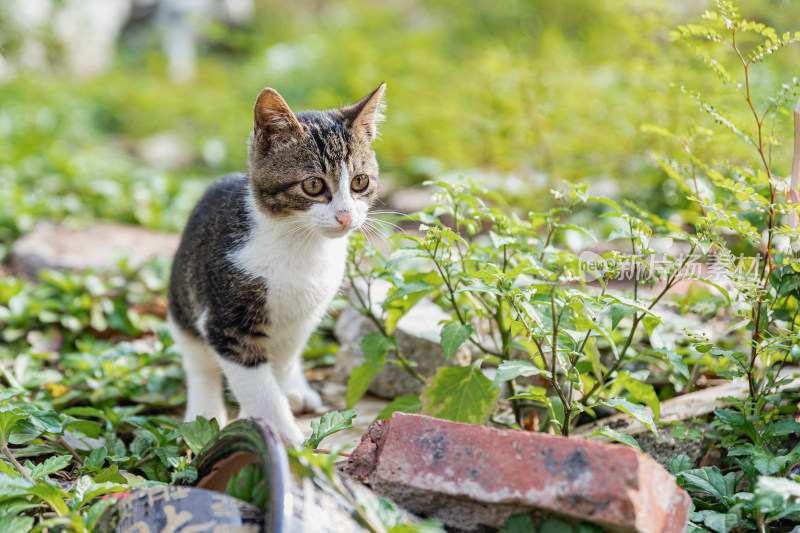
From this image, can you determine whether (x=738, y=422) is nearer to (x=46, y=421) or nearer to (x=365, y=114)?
(x=365, y=114)

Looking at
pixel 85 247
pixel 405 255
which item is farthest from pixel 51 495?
pixel 85 247

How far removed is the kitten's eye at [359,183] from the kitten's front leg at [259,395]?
805 millimetres

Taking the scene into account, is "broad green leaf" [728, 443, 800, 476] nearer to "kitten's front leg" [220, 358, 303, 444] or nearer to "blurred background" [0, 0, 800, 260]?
"blurred background" [0, 0, 800, 260]

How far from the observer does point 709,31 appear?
2.28m

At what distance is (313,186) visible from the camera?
2.74 meters

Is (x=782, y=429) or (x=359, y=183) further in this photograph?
(x=359, y=183)

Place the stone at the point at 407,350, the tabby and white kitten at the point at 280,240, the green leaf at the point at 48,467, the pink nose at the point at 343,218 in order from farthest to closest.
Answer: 1. the stone at the point at 407,350
2. the tabby and white kitten at the point at 280,240
3. the pink nose at the point at 343,218
4. the green leaf at the point at 48,467

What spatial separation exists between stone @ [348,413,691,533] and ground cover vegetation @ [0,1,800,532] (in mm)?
109

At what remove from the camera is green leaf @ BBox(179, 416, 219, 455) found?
2.38m

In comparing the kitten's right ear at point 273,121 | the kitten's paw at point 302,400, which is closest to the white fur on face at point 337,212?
the kitten's right ear at point 273,121

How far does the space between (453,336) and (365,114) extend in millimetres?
1067

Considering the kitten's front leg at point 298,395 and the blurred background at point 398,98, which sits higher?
the blurred background at point 398,98

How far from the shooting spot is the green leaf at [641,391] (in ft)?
8.13

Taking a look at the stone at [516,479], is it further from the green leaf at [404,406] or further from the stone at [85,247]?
the stone at [85,247]
